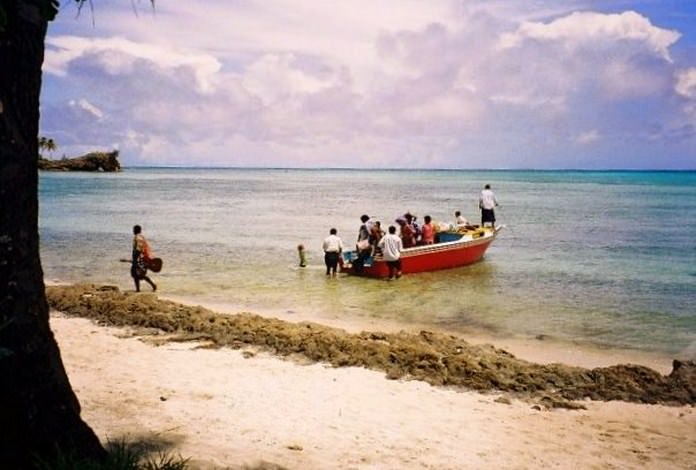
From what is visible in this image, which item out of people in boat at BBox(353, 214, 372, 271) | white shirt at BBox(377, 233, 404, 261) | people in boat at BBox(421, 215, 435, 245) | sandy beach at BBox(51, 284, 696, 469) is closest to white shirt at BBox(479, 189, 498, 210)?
people in boat at BBox(421, 215, 435, 245)

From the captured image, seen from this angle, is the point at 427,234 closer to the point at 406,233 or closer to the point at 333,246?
the point at 406,233

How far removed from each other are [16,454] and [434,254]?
611 inches

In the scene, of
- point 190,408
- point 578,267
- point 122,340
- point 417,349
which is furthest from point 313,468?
point 578,267

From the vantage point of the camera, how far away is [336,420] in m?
6.90

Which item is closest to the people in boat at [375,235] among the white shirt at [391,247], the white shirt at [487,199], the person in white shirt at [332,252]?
the white shirt at [391,247]

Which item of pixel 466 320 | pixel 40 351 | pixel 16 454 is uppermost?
pixel 40 351

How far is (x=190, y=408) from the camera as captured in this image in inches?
276

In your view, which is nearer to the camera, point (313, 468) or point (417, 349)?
point (313, 468)

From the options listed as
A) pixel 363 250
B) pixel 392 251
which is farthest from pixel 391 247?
pixel 363 250

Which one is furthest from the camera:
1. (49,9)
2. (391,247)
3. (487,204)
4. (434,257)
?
(487,204)

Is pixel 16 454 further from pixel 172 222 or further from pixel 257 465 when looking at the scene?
pixel 172 222

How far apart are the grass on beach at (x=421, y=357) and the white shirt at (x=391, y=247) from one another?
6870mm

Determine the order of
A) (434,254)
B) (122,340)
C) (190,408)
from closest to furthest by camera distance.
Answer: (190,408) → (122,340) → (434,254)

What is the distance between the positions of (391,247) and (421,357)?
8.51m
